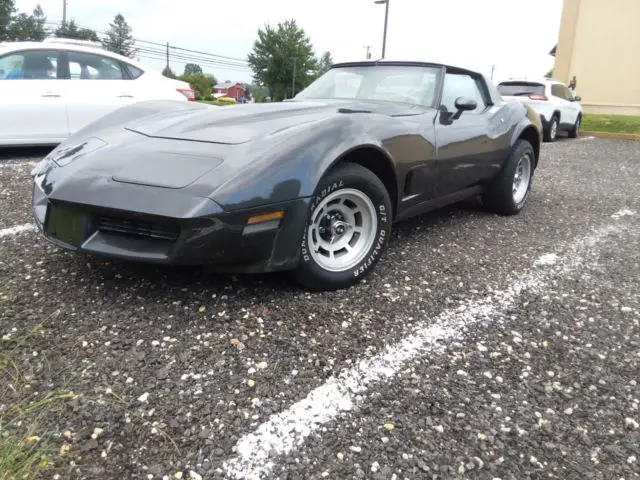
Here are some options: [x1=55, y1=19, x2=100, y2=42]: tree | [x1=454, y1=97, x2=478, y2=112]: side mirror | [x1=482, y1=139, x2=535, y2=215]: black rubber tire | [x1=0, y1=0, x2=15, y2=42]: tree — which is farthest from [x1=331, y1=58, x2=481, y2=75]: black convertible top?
[x1=0, y1=0, x2=15, y2=42]: tree

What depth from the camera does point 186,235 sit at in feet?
7.10

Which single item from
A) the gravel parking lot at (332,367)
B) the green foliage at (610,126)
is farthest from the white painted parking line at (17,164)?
the green foliage at (610,126)

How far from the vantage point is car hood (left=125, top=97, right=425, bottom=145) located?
102 inches

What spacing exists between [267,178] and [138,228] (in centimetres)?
61

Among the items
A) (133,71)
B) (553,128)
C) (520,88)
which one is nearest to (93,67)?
(133,71)

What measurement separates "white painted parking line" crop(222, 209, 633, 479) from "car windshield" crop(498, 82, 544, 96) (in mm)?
9268

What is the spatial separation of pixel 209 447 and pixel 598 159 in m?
9.30

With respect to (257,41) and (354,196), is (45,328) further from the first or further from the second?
(257,41)

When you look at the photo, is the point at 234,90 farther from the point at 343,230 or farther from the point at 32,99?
the point at 343,230

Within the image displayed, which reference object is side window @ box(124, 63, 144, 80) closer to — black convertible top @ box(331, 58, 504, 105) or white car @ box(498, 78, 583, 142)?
black convertible top @ box(331, 58, 504, 105)

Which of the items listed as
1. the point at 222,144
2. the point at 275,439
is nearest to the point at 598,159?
the point at 222,144

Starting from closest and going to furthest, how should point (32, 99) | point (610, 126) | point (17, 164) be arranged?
point (17, 164) → point (32, 99) → point (610, 126)

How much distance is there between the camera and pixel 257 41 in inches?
2432

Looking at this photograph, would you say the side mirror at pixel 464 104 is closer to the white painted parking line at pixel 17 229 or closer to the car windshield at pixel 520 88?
the white painted parking line at pixel 17 229
